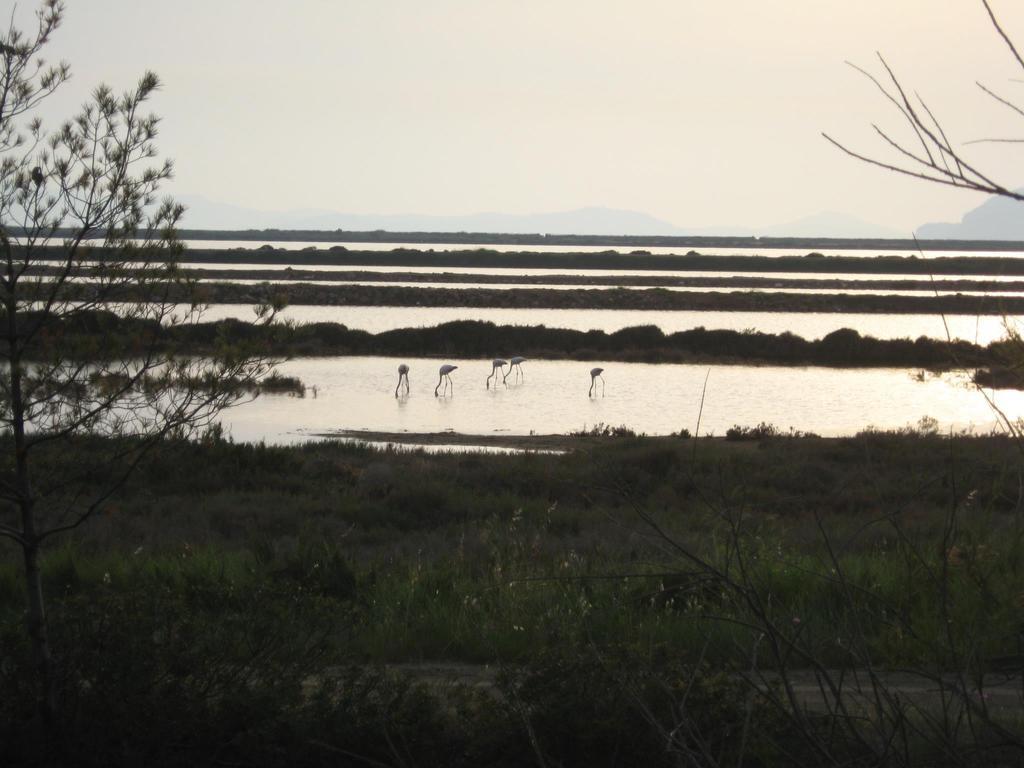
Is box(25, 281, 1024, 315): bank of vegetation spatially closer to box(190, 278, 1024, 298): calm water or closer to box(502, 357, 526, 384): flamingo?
box(190, 278, 1024, 298): calm water

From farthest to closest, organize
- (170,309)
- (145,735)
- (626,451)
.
A: (626,451), (170,309), (145,735)

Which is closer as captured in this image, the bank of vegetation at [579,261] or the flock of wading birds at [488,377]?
the flock of wading birds at [488,377]

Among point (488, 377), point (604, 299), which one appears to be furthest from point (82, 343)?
point (604, 299)

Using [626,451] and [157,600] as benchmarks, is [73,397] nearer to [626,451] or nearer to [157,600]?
[157,600]

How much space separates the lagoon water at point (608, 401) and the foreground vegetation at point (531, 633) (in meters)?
11.1

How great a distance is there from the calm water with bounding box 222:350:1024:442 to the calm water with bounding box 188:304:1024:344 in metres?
8.81

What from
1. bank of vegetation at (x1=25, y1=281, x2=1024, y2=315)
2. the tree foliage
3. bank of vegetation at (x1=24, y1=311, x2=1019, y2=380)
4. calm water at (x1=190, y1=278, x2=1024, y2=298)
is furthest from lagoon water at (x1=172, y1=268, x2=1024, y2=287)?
the tree foliage

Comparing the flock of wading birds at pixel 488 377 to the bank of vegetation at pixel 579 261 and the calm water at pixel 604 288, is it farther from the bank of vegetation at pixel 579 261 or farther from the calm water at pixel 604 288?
the bank of vegetation at pixel 579 261

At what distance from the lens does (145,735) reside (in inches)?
224

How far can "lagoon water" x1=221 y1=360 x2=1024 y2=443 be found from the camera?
26.1 metres

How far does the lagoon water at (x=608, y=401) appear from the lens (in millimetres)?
26125

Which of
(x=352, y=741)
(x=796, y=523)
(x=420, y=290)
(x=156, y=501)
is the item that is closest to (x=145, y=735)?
(x=352, y=741)

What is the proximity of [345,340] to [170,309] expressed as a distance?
36.0m

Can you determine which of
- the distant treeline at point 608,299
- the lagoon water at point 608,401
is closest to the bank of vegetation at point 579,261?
the distant treeline at point 608,299
